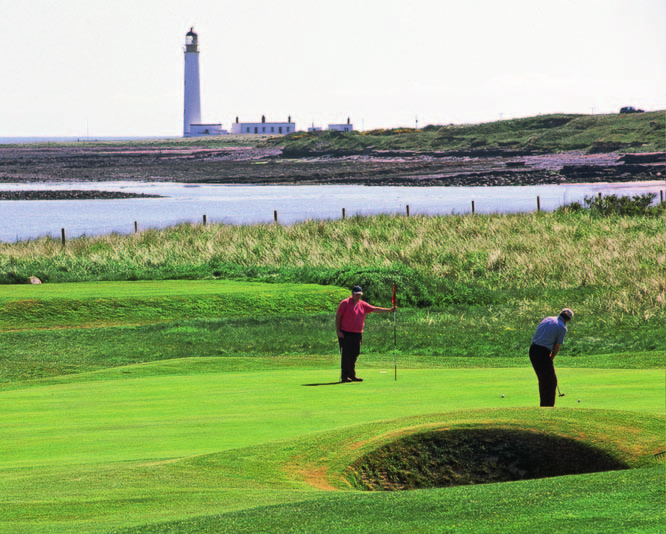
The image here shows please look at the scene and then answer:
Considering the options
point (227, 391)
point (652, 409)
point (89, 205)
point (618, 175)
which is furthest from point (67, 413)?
point (618, 175)

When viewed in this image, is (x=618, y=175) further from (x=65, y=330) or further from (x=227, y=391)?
(x=227, y=391)

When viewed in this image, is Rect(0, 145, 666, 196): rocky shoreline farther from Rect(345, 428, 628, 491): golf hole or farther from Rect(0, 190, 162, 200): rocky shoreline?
Rect(345, 428, 628, 491): golf hole

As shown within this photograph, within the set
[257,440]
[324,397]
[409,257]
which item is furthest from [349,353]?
[409,257]

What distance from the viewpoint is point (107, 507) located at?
5.49m

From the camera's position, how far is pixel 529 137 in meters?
144

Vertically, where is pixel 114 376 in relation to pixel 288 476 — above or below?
below

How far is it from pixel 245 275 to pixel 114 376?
48.8 feet

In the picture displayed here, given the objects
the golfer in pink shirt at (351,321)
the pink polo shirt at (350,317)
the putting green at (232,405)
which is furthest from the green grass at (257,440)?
the pink polo shirt at (350,317)

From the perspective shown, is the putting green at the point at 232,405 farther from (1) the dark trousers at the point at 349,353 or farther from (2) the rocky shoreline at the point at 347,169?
(2) the rocky shoreline at the point at 347,169

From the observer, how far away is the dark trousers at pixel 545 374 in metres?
9.87

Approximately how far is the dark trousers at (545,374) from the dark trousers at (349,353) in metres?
2.81

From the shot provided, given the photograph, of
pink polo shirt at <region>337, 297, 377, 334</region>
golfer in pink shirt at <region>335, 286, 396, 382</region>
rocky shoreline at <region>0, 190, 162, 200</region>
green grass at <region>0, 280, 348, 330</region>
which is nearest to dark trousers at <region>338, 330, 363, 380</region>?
golfer in pink shirt at <region>335, 286, 396, 382</region>

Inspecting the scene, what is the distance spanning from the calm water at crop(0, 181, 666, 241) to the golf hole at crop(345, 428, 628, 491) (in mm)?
42715

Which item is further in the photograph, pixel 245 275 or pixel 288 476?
pixel 245 275
